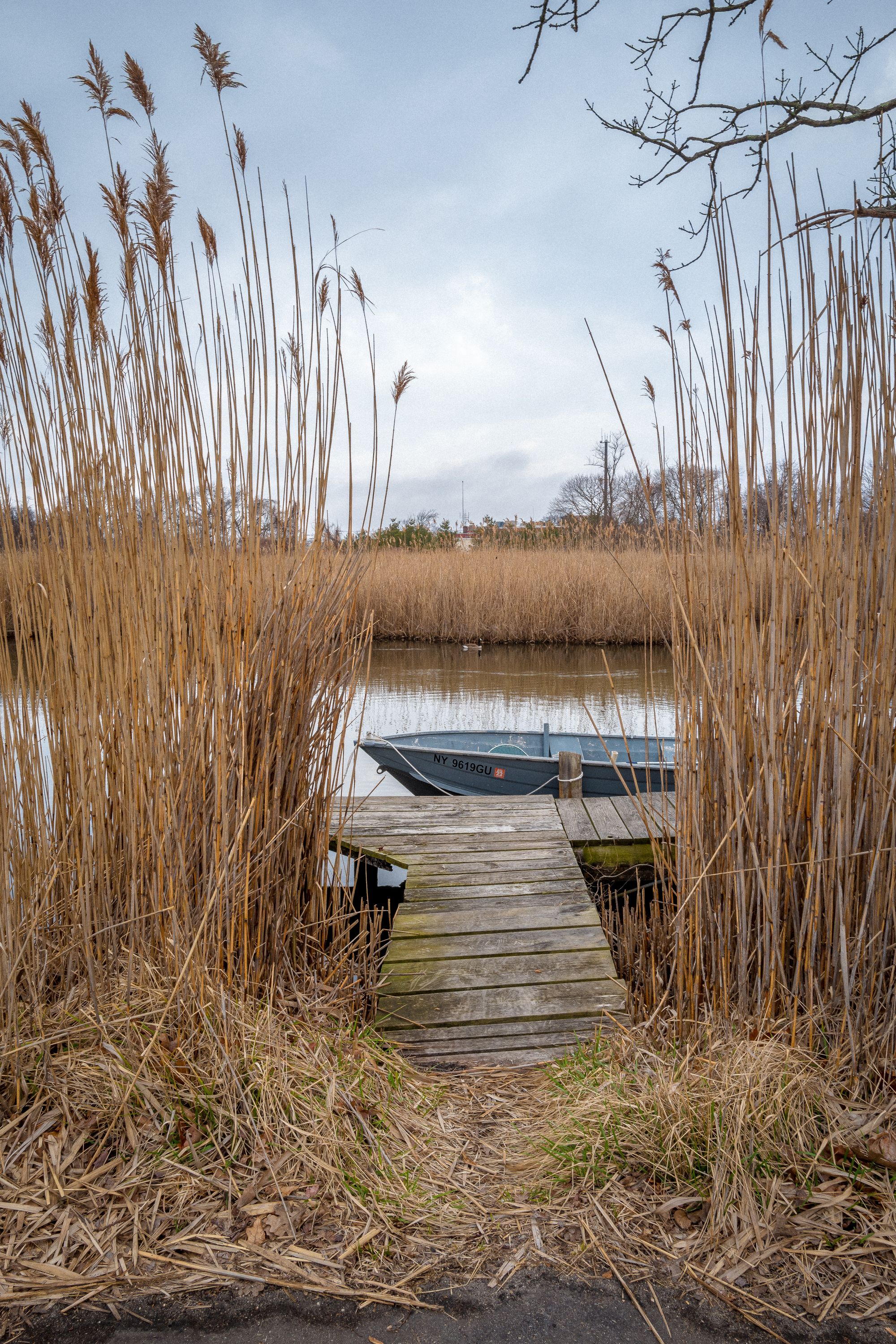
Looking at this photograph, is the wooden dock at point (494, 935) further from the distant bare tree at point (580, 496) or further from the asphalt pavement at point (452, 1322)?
the distant bare tree at point (580, 496)

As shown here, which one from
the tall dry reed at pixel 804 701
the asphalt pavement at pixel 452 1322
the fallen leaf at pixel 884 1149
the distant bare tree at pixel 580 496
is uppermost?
the distant bare tree at pixel 580 496

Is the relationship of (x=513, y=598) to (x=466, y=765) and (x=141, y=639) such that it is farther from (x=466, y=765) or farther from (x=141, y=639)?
(x=141, y=639)

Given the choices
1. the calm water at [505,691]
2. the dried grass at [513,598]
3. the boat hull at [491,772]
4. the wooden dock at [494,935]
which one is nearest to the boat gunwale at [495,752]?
the boat hull at [491,772]

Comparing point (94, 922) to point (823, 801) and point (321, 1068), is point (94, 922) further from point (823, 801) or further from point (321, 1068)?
point (823, 801)

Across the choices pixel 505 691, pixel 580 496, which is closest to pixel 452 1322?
pixel 505 691

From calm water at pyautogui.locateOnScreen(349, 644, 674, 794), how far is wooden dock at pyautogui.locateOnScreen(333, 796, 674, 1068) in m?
1.89

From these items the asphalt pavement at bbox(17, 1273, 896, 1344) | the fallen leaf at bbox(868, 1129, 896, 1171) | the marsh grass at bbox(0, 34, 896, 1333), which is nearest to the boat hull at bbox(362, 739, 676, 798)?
the marsh grass at bbox(0, 34, 896, 1333)

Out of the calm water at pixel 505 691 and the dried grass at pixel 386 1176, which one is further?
the calm water at pixel 505 691

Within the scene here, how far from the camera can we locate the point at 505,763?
439 centimetres

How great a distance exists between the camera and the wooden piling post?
12.5 ft

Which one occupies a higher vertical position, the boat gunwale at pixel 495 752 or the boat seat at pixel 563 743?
the boat gunwale at pixel 495 752

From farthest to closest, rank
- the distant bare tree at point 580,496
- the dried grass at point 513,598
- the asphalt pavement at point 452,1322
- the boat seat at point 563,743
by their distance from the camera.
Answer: the distant bare tree at point 580,496 < the dried grass at point 513,598 < the boat seat at point 563,743 < the asphalt pavement at point 452,1322

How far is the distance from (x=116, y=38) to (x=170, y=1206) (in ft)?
7.22

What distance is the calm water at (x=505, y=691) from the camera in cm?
677
